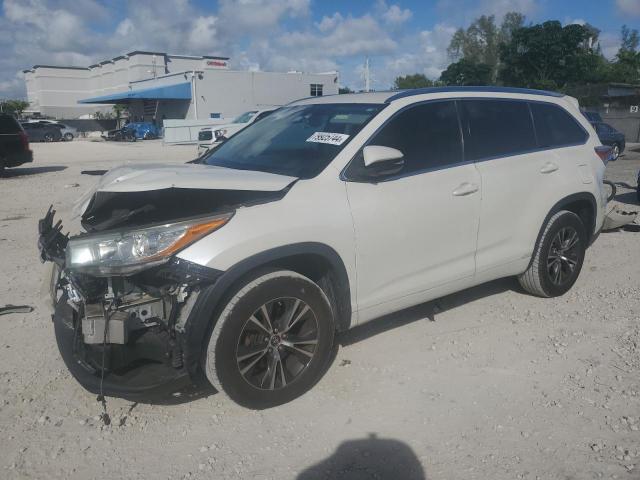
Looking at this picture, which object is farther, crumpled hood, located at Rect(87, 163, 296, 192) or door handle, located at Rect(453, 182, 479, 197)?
door handle, located at Rect(453, 182, 479, 197)

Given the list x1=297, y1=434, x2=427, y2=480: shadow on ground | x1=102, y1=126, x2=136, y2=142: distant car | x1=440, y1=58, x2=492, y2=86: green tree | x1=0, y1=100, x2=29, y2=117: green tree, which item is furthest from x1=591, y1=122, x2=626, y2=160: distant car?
x1=0, y1=100, x2=29, y2=117: green tree

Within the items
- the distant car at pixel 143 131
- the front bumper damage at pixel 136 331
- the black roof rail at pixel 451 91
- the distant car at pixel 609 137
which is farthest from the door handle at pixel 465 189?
the distant car at pixel 143 131

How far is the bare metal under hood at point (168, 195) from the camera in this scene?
309 centimetres

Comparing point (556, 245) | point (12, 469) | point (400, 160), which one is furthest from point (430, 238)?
point (12, 469)

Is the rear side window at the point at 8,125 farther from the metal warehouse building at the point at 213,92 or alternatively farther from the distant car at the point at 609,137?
the metal warehouse building at the point at 213,92

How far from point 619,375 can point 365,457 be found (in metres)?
1.94

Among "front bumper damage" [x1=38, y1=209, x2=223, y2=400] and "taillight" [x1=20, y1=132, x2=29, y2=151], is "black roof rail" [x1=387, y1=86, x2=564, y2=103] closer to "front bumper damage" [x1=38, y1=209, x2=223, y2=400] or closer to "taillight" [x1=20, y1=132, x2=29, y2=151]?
"front bumper damage" [x1=38, y1=209, x2=223, y2=400]

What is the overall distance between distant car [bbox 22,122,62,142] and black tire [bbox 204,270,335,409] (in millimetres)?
40891

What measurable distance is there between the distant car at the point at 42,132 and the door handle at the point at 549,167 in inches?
1600

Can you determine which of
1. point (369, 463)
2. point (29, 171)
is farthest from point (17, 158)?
point (369, 463)

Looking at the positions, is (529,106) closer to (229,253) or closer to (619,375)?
(619,375)

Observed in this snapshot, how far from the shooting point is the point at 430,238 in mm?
3834

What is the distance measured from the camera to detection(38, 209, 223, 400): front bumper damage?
2855mm

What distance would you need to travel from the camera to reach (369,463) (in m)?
2.88
